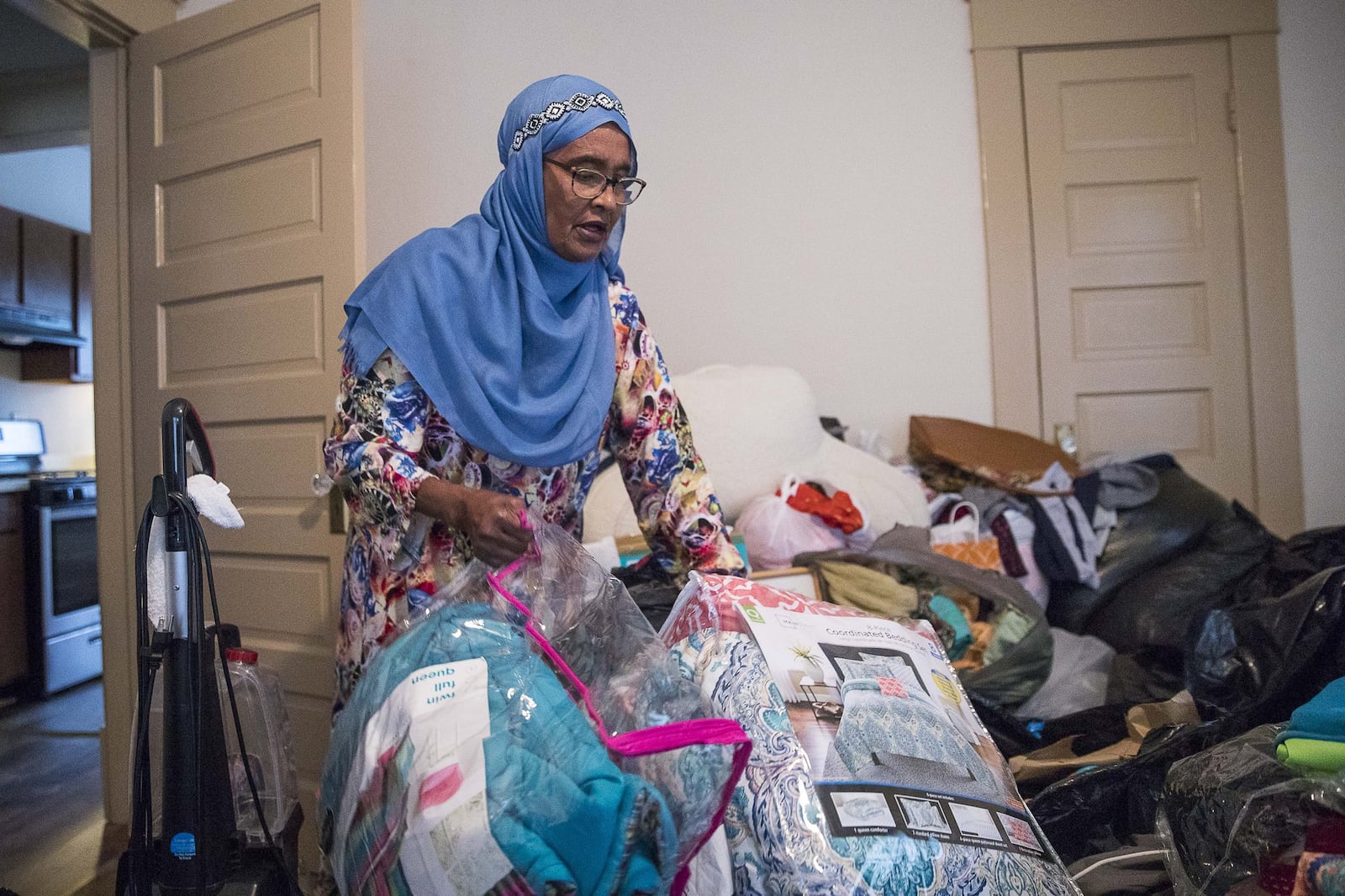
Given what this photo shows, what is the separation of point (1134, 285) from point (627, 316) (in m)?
2.15

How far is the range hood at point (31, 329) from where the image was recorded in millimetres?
4465

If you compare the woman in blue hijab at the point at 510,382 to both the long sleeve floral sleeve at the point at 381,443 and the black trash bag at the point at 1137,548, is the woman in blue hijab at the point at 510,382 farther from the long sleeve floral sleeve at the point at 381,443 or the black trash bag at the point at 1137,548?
the black trash bag at the point at 1137,548

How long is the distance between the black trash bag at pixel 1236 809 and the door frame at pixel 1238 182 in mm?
1995

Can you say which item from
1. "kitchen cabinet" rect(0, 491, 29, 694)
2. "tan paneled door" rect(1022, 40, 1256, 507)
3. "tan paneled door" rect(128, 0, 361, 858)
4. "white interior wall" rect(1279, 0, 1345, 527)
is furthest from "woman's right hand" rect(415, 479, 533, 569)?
"kitchen cabinet" rect(0, 491, 29, 694)

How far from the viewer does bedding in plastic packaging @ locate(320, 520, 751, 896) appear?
614 millimetres

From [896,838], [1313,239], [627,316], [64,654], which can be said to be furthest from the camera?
[64,654]

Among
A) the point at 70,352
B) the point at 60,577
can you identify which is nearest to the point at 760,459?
the point at 60,577

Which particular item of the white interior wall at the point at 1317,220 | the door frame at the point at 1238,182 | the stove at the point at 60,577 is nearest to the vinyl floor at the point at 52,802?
the stove at the point at 60,577

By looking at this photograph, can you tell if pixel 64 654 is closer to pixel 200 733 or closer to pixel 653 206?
pixel 653 206

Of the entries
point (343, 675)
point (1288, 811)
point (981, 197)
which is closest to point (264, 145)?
point (343, 675)

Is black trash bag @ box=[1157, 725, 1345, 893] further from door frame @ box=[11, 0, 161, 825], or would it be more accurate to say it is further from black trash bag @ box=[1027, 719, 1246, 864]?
door frame @ box=[11, 0, 161, 825]

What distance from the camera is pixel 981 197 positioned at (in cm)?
285

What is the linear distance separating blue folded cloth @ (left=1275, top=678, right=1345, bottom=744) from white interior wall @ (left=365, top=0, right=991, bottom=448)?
79.4 inches

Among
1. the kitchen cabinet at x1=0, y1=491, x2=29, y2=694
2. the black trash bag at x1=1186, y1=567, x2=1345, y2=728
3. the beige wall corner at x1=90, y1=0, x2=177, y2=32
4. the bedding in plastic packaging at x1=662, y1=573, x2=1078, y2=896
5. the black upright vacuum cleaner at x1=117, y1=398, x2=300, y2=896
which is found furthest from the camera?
the kitchen cabinet at x1=0, y1=491, x2=29, y2=694
